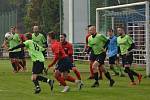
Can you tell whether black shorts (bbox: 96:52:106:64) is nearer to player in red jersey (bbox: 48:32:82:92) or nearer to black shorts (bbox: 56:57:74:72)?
player in red jersey (bbox: 48:32:82:92)

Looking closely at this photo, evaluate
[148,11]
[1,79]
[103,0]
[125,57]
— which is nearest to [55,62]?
[125,57]

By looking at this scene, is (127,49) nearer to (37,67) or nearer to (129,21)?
(37,67)

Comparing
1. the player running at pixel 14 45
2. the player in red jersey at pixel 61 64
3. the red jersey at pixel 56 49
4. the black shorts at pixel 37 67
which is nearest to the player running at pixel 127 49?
the player in red jersey at pixel 61 64

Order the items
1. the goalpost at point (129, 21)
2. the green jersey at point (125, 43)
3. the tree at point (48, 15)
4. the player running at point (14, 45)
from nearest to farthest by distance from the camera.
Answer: the green jersey at point (125, 43) < the player running at point (14, 45) < the goalpost at point (129, 21) < the tree at point (48, 15)

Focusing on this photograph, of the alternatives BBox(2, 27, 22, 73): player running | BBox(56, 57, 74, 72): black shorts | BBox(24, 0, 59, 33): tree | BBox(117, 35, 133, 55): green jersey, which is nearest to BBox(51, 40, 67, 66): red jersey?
BBox(56, 57, 74, 72): black shorts

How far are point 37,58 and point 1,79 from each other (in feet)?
20.9

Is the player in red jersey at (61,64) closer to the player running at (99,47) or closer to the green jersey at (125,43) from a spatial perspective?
the player running at (99,47)

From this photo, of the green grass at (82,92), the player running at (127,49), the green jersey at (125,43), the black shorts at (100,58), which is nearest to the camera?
the green grass at (82,92)

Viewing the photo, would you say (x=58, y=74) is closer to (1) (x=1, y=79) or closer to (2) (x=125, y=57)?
(2) (x=125, y=57)

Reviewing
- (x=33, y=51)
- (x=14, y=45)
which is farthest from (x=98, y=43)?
(x=14, y=45)

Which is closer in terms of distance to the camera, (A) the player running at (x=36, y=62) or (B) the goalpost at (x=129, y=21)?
(A) the player running at (x=36, y=62)

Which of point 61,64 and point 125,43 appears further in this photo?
point 125,43

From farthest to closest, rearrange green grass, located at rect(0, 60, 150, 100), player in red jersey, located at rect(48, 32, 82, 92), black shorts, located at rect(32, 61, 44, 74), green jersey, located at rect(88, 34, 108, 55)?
green jersey, located at rect(88, 34, 108, 55) → player in red jersey, located at rect(48, 32, 82, 92) → black shorts, located at rect(32, 61, 44, 74) → green grass, located at rect(0, 60, 150, 100)

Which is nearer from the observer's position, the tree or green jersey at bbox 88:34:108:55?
green jersey at bbox 88:34:108:55
